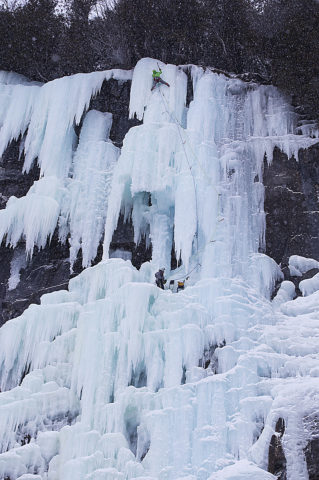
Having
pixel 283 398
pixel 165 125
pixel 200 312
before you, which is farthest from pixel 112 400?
pixel 165 125

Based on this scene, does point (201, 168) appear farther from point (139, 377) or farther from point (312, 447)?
point (312, 447)

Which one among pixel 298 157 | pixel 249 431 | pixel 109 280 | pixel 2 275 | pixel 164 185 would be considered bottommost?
pixel 249 431

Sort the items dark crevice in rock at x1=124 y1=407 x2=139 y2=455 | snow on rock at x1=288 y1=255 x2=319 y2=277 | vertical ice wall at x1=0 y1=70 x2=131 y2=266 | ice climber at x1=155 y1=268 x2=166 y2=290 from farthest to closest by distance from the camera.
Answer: vertical ice wall at x1=0 y1=70 x2=131 y2=266 → snow on rock at x1=288 y1=255 x2=319 y2=277 → ice climber at x1=155 y1=268 x2=166 y2=290 → dark crevice in rock at x1=124 y1=407 x2=139 y2=455

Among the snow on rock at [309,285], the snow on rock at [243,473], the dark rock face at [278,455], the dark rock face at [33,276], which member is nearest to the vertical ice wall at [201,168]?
the snow on rock at [309,285]

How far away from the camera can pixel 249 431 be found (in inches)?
309

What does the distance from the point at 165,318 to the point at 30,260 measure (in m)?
3.91

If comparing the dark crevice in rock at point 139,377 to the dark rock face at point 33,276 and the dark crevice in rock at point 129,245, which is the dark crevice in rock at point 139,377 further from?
the dark rock face at point 33,276

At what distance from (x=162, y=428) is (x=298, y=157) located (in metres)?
6.31

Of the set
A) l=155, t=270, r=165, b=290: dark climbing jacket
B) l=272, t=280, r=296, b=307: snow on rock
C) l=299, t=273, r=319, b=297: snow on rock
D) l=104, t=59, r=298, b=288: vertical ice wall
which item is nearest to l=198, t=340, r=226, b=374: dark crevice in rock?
l=272, t=280, r=296, b=307: snow on rock

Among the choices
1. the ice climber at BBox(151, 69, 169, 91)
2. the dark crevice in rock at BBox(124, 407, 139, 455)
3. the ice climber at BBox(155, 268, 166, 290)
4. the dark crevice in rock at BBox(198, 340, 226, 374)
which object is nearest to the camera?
the dark crevice in rock at BBox(124, 407, 139, 455)

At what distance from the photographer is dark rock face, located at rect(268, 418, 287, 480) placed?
7.28 m

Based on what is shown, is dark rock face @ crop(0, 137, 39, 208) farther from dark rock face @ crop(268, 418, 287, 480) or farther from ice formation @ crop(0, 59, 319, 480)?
dark rock face @ crop(268, 418, 287, 480)

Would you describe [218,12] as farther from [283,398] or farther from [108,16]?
[283,398]

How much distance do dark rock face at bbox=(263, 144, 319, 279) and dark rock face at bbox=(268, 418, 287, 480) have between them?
3558mm
